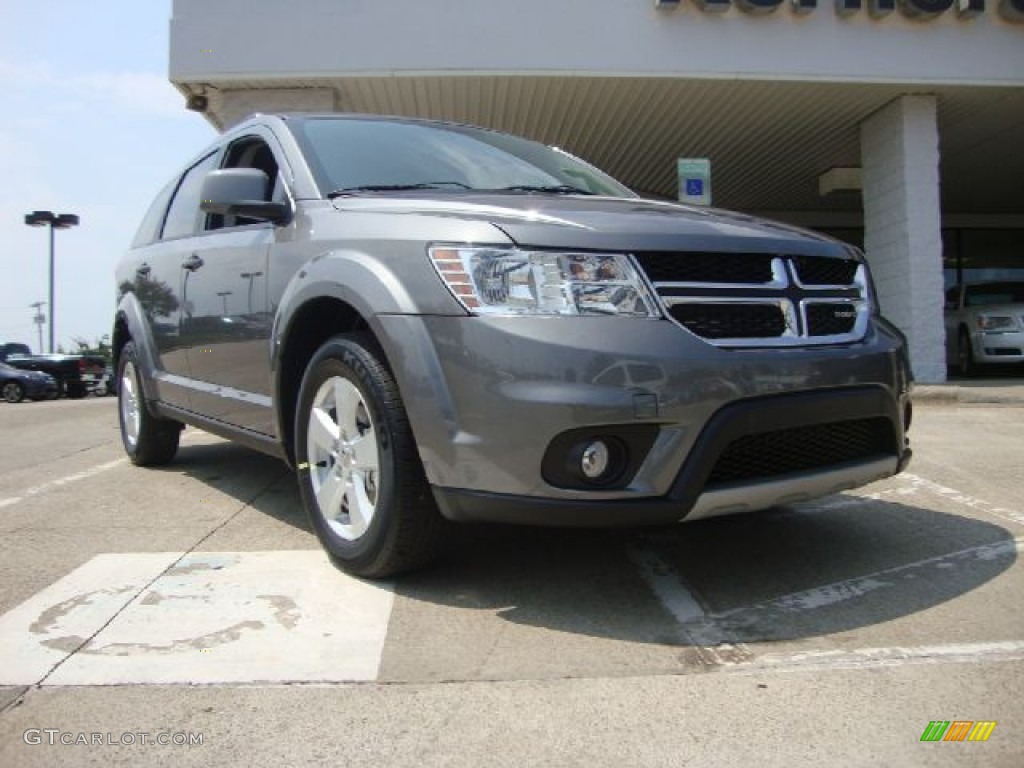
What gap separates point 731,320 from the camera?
9.14 feet

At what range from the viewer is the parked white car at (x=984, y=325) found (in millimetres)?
12773

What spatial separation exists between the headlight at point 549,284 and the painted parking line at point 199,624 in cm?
108

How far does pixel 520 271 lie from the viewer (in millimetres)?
2656

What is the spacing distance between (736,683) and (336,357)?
5.64ft

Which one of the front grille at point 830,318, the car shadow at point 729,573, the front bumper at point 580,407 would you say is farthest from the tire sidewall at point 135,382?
the front grille at point 830,318

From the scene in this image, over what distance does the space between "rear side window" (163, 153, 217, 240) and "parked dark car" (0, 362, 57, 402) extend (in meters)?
17.5

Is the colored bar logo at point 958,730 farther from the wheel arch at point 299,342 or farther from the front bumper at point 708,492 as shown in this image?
the wheel arch at point 299,342

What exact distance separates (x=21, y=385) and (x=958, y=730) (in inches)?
864

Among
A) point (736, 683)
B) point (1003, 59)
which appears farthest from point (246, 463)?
point (1003, 59)

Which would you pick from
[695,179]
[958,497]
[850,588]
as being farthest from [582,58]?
[850,588]

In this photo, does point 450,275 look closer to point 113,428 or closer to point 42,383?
point 113,428

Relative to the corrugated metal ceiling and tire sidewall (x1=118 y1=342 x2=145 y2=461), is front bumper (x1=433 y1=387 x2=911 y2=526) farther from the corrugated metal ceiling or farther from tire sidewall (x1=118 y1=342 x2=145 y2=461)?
the corrugated metal ceiling

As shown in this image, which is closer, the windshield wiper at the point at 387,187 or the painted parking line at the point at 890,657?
the painted parking line at the point at 890,657

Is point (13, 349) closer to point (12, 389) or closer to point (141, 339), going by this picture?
point (12, 389)
